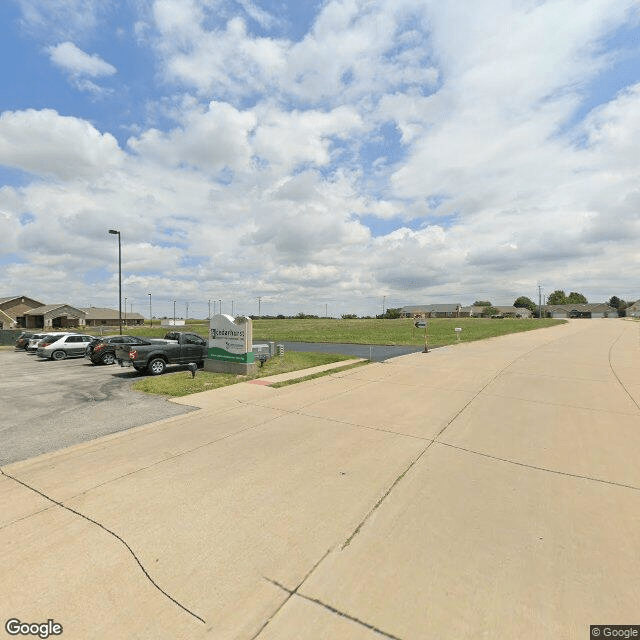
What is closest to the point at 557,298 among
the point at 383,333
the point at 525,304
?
the point at 525,304

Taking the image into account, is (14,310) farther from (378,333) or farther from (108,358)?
(378,333)

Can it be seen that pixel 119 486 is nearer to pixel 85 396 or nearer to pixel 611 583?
pixel 611 583

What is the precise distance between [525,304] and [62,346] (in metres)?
164

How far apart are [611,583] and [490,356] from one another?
51.8 ft

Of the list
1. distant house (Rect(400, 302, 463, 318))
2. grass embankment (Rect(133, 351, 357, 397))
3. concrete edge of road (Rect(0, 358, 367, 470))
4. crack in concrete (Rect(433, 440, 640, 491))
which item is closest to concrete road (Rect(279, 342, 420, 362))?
grass embankment (Rect(133, 351, 357, 397))

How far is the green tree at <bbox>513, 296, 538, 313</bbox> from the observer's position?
481 ft

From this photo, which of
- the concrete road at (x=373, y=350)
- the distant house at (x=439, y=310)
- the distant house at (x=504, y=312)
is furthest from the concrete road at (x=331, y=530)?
the distant house at (x=504, y=312)

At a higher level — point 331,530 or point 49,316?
point 49,316

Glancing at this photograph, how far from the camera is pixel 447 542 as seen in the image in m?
3.36

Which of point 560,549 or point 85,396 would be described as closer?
point 560,549

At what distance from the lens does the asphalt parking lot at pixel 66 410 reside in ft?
21.5

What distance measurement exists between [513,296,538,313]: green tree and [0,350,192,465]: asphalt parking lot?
16088 centimetres

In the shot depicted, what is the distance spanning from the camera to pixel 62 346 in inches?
845

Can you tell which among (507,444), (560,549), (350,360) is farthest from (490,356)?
(560,549)
